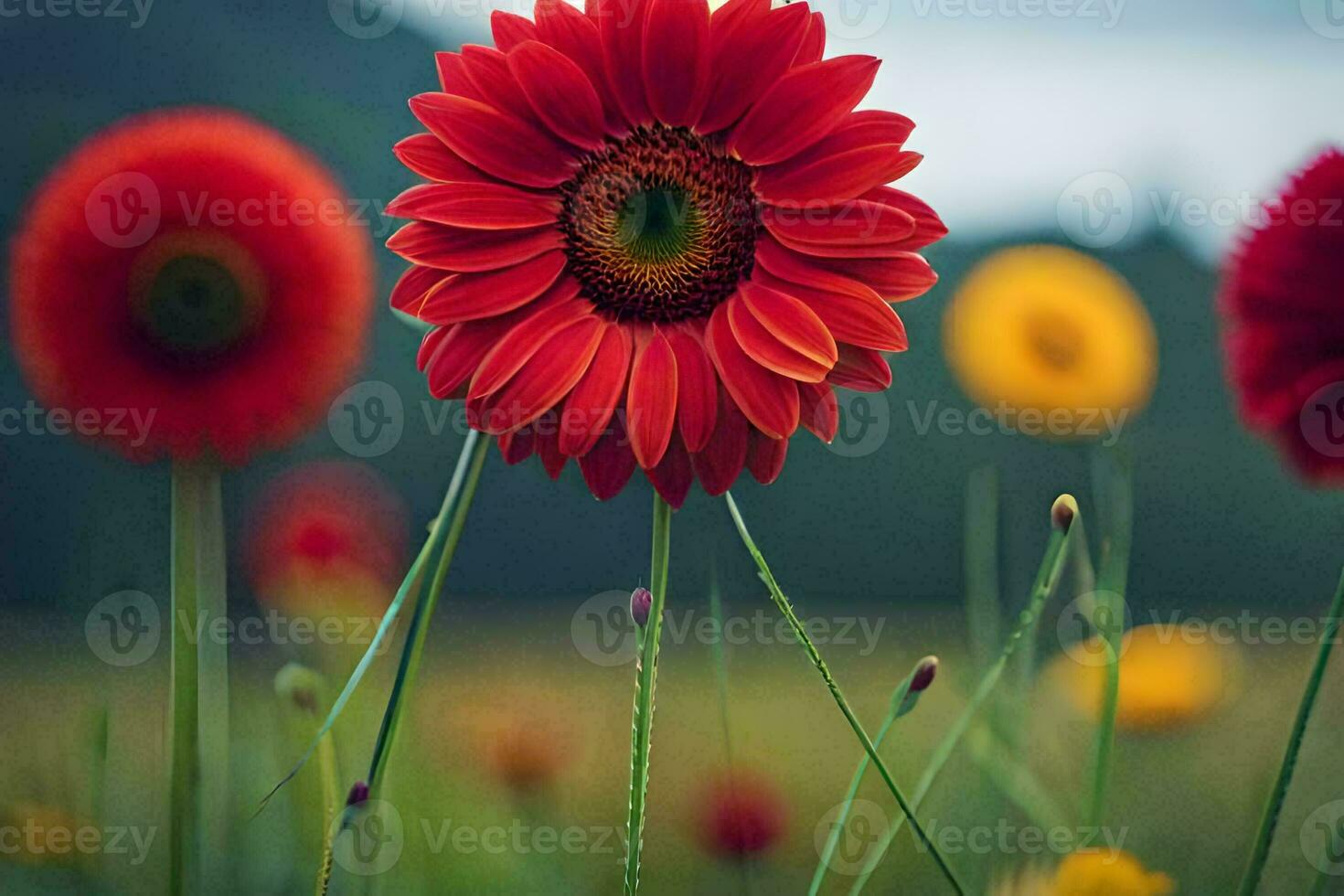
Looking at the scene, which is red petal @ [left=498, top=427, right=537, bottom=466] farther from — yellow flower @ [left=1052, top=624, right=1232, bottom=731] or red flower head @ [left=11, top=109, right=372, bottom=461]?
yellow flower @ [left=1052, top=624, right=1232, bottom=731]

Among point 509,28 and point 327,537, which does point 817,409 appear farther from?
point 327,537

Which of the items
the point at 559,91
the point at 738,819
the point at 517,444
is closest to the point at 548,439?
the point at 517,444

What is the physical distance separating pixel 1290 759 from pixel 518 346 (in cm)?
29

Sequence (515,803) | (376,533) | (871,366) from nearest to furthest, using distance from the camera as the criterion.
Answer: (871,366) < (515,803) < (376,533)

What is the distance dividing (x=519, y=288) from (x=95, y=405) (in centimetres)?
19

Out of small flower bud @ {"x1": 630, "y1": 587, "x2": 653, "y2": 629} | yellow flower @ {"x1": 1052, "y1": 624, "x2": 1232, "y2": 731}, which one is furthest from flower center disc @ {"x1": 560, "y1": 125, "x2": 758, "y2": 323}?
yellow flower @ {"x1": 1052, "y1": 624, "x2": 1232, "y2": 731}

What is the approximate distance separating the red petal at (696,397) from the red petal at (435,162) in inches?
3.6

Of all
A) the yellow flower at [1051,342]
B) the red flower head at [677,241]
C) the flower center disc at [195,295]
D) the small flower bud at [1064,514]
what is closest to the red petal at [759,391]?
the red flower head at [677,241]

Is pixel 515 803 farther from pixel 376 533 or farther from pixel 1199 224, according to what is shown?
pixel 1199 224

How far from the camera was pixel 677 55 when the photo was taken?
1.15ft

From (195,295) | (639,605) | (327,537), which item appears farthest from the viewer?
(327,537)

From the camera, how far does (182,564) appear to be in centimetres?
37

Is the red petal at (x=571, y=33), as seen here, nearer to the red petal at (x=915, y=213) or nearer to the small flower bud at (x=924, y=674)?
the red petal at (x=915, y=213)

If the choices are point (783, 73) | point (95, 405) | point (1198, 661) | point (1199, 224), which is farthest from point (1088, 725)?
point (95, 405)
